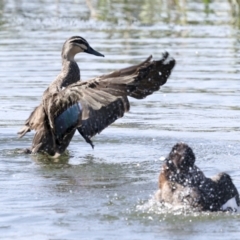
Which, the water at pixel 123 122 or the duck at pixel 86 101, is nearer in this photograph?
the water at pixel 123 122

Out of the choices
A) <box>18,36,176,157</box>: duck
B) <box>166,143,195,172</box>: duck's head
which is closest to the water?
<box>18,36,176,157</box>: duck

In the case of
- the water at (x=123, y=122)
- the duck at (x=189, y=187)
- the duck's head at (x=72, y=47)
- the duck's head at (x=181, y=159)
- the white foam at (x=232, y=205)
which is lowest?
the water at (x=123, y=122)

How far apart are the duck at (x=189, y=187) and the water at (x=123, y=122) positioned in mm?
112

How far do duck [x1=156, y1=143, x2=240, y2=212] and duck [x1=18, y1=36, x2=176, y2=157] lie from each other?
4.96ft

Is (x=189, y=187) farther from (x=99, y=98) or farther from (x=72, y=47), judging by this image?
(x=72, y=47)

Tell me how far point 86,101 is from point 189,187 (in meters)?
2.22

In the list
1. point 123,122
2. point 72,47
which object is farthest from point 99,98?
point 123,122

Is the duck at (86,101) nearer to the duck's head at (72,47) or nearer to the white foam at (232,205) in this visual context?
the duck's head at (72,47)

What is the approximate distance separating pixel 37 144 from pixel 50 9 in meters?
12.3

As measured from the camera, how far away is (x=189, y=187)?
8102 mm

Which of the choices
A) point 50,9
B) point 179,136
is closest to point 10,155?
point 179,136

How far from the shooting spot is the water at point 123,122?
26.5 feet

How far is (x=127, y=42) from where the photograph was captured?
59.6 feet

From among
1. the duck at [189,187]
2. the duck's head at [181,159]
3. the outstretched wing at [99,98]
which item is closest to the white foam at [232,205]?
the duck at [189,187]
